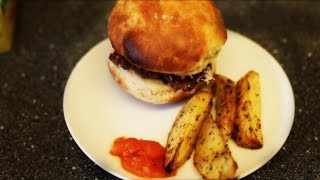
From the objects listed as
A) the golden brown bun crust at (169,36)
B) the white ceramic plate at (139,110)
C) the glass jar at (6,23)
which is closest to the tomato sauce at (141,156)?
the white ceramic plate at (139,110)

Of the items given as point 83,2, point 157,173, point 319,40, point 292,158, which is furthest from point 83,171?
point 319,40

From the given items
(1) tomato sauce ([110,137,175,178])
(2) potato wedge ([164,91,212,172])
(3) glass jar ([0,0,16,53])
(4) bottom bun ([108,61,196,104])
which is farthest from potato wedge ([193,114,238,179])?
(3) glass jar ([0,0,16,53])

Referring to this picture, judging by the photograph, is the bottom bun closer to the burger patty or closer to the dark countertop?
the burger patty

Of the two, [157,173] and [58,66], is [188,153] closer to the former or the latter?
[157,173]

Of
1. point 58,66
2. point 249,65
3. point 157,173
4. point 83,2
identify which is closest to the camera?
point 157,173

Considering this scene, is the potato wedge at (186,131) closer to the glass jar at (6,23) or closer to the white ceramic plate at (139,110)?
the white ceramic plate at (139,110)
